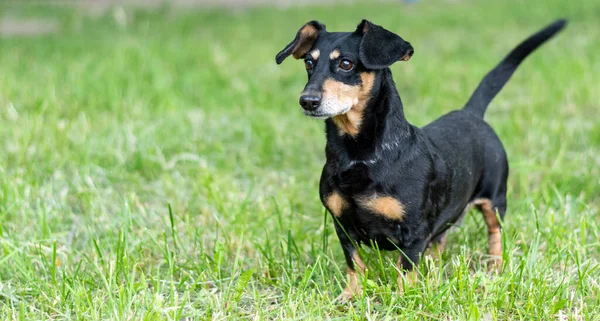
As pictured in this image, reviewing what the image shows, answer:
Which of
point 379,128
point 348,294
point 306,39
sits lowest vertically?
point 348,294

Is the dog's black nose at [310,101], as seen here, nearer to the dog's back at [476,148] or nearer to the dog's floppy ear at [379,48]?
the dog's floppy ear at [379,48]

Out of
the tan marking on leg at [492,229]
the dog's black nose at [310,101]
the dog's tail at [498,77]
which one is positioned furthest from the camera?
the dog's tail at [498,77]

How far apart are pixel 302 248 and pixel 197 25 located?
728 cm

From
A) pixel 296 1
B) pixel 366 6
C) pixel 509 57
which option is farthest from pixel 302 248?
→ pixel 296 1

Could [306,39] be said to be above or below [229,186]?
above

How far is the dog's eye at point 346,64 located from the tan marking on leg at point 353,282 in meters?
0.78

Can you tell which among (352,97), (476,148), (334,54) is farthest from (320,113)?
(476,148)

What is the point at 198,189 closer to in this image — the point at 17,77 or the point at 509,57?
the point at 509,57

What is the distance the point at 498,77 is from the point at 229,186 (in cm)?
167

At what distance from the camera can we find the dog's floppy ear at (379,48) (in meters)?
2.78

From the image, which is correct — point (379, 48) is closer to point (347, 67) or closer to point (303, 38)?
point (347, 67)

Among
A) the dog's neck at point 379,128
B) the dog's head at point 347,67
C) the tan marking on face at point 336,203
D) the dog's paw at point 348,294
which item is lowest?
the dog's paw at point 348,294

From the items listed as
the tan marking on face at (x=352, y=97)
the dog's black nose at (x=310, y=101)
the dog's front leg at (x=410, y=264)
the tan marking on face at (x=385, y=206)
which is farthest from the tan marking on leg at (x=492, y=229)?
the dog's black nose at (x=310, y=101)

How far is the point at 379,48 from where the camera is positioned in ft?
9.24
